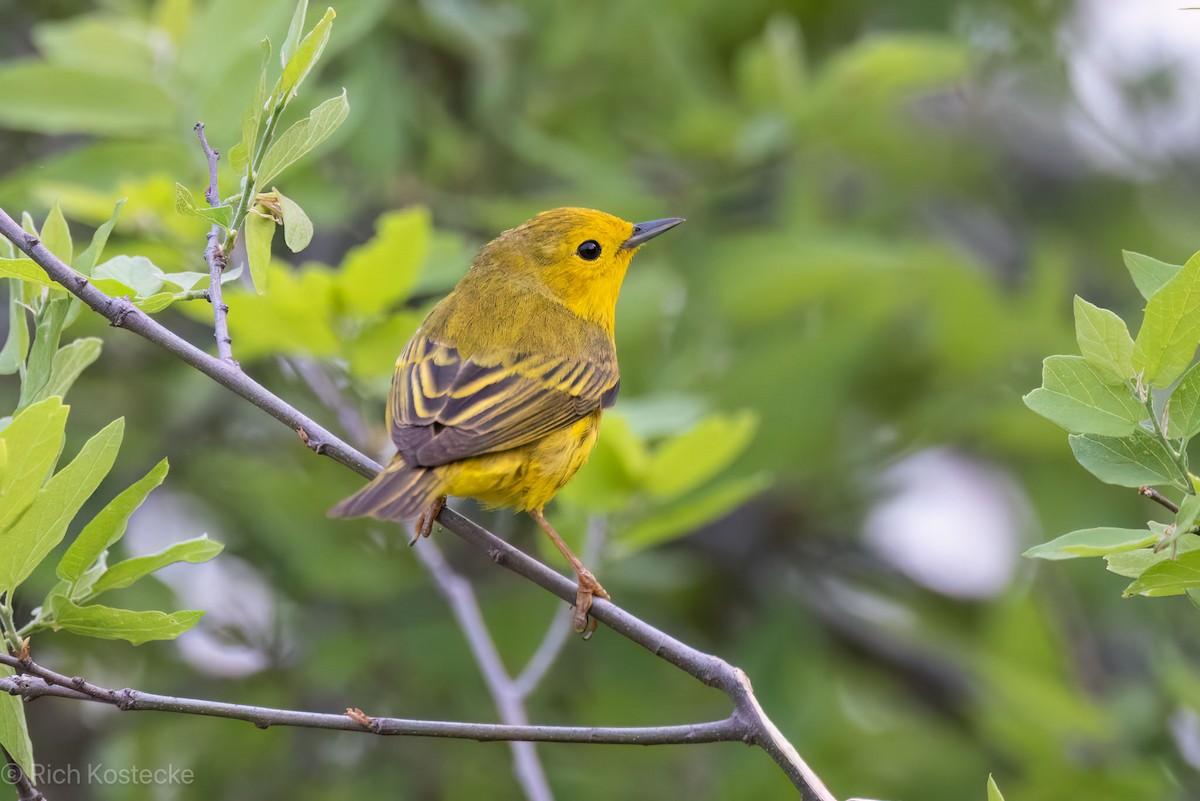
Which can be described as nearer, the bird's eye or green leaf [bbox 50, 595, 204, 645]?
green leaf [bbox 50, 595, 204, 645]

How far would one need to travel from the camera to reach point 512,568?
11.0ft

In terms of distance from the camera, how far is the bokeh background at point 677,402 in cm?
559

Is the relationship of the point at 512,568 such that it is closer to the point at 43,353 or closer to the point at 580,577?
the point at 580,577

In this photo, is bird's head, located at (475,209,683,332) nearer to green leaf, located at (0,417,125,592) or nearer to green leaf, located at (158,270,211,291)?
green leaf, located at (158,270,211,291)

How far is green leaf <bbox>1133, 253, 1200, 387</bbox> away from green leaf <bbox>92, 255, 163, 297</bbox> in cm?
206

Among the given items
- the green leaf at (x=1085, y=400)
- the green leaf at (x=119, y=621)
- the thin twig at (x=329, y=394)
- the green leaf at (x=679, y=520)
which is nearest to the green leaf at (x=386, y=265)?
the thin twig at (x=329, y=394)

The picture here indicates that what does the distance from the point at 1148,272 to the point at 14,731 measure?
2.44 metres

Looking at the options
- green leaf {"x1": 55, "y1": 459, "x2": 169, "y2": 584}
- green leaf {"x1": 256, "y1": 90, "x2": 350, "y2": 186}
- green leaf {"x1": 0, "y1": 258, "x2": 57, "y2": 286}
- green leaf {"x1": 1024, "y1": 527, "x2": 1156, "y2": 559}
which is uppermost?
green leaf {"x1": 256, "y1": 90, "x2": 350, "y2": 186}

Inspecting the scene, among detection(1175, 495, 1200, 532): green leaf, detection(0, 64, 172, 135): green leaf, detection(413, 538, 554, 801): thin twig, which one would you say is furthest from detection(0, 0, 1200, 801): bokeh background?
detection(1175, 495, 1200, 532): green leaf

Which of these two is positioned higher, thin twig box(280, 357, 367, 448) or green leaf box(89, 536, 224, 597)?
thin twig box(280, 357, 367, 448)

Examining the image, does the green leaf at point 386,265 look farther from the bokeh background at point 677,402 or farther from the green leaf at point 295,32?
the green leaf at point 295,32

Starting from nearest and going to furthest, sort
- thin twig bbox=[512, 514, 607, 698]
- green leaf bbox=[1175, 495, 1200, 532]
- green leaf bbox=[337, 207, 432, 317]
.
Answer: green leaf bbox=[1175, 495, 1200, 532] < green leaf bbox=[337, 207, 432, 317] < thin twig bbox=[512, 514, 607, 698]

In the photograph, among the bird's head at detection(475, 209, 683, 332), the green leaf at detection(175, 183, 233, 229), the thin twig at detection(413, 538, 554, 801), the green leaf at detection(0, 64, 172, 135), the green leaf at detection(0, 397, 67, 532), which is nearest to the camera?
the green leaf at detection(0, 397, 67, 532)

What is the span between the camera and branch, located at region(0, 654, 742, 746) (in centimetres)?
266
